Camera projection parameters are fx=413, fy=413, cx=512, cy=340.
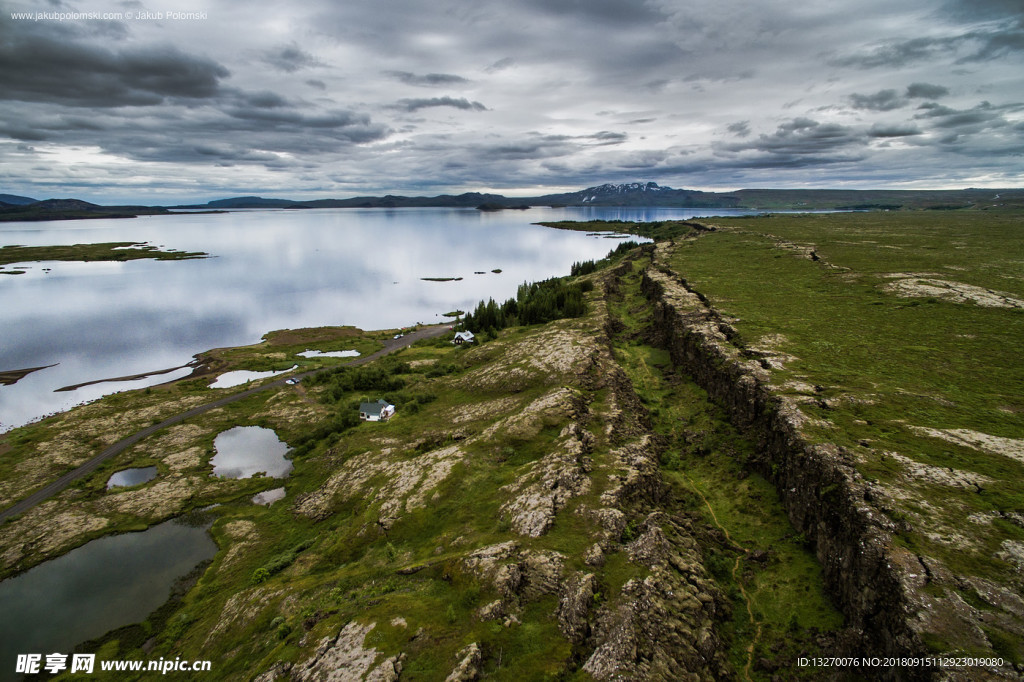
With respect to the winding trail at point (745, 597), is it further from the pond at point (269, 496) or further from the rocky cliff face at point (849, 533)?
the pond at point (269, 496)

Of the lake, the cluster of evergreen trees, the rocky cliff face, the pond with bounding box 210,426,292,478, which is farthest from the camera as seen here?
the lake

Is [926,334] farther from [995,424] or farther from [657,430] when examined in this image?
[657,430]

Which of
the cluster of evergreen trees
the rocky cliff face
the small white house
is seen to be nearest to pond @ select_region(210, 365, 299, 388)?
the small white house

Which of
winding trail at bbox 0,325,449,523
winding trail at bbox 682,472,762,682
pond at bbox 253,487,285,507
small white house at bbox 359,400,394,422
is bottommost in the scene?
pond at bbox 253,487,285,507

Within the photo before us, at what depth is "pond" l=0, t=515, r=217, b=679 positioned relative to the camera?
1008 inches

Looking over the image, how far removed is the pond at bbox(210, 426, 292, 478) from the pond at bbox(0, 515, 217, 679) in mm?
7435

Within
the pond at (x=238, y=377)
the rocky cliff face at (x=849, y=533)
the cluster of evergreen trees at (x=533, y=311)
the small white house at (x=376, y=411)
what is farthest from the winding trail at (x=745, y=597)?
the pond at (x=238, y=377)

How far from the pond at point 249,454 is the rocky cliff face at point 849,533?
138 feet

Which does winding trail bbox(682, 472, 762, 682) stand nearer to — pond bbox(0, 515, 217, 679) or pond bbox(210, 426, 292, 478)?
pond bbox(0, 515, 217, 679)

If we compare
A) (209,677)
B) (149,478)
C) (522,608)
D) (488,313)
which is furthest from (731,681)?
(488,313)

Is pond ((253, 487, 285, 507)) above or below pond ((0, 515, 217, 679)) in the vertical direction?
above

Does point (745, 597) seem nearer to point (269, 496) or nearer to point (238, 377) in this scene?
point (269, 496)

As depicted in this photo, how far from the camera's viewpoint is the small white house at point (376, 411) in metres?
46.3

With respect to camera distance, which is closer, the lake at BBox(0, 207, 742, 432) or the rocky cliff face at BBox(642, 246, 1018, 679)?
the rocky cliff face at BBox(642, 246, 1018, 679)
